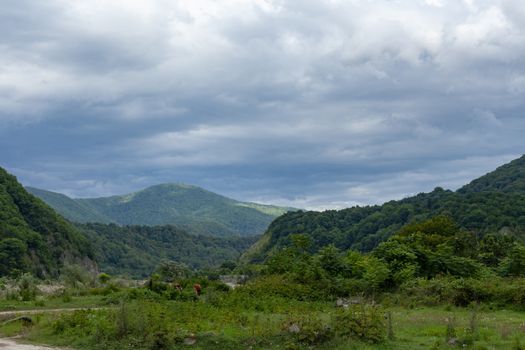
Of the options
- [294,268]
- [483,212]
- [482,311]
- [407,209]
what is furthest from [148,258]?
[482,311]

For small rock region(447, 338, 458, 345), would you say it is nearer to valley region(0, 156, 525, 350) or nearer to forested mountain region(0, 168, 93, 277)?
valley region(0, 156, 525, 350)

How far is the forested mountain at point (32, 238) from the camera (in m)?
99.6

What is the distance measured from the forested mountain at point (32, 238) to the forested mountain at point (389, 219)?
140 feet

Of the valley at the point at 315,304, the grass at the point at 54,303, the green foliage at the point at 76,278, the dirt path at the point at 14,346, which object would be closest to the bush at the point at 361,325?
the valley at the point at 315,304

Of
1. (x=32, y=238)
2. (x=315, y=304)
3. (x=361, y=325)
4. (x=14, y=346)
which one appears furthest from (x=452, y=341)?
(x=32, y=238)

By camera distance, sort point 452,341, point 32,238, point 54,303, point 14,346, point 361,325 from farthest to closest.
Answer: point 32,238
point 54,303
point 14,346
point 361,325
point 452,341

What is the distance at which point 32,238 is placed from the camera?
109375 millimetres

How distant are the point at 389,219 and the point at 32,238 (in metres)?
76.5

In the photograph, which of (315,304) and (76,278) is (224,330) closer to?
(315,304)

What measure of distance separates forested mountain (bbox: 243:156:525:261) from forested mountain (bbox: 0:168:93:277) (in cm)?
4280

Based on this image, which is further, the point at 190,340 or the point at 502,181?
the point at 502,181

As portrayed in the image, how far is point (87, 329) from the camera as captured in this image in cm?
2075

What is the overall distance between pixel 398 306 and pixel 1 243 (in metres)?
86.1

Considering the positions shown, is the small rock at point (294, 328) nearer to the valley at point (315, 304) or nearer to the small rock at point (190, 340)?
the valley at point (315, 304)
